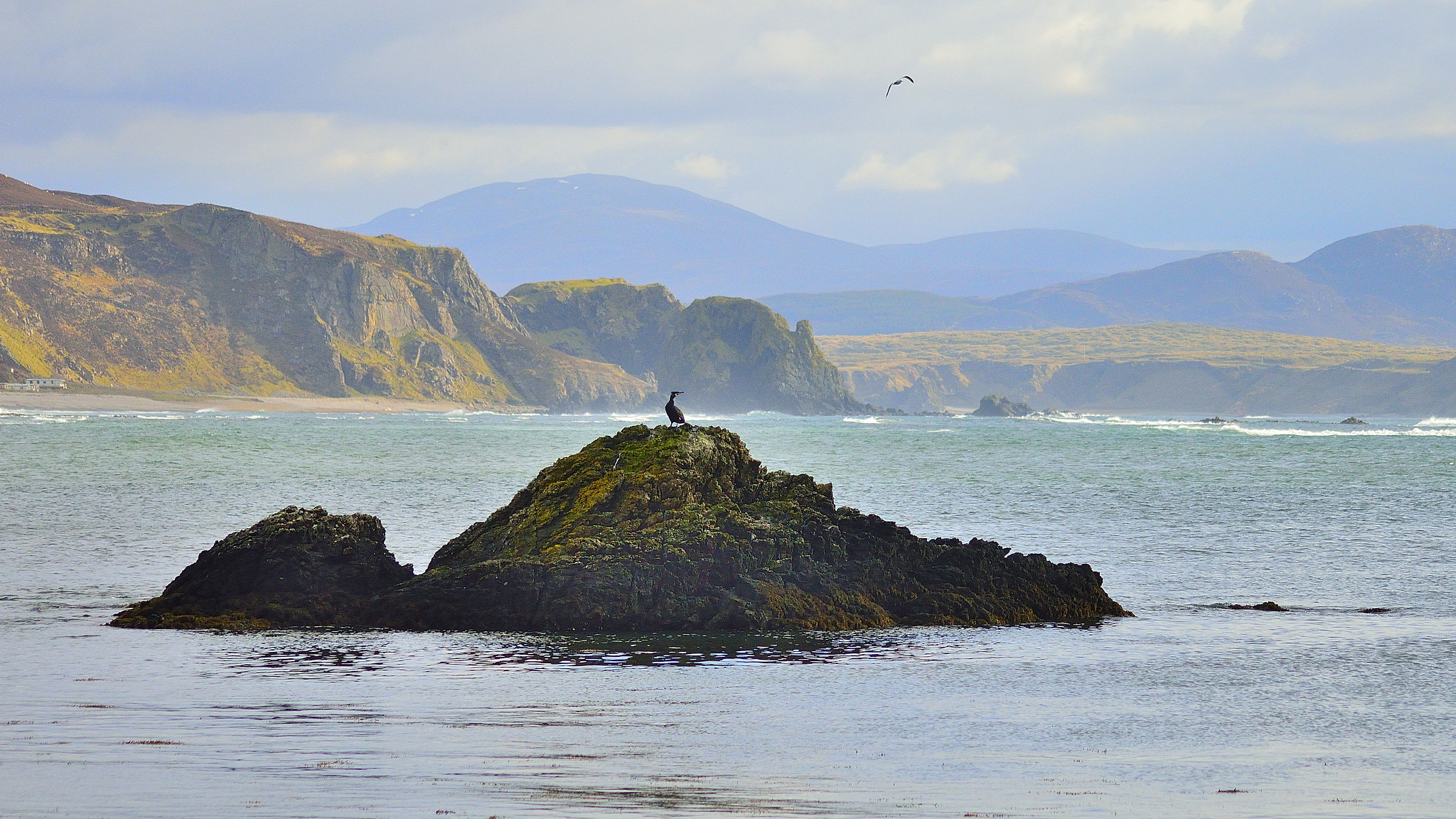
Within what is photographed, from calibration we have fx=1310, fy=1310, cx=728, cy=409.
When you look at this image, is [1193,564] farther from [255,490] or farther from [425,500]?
[255,490]

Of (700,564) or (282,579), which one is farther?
(282,579)

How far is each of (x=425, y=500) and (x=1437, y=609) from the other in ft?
92.6

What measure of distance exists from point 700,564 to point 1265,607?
9.21 metres

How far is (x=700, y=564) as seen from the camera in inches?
754

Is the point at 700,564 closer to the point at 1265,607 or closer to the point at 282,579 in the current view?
the point at 282,579

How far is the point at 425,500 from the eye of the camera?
4009 centimetres

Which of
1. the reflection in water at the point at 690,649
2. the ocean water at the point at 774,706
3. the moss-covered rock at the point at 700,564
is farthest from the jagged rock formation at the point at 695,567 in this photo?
the ocean water at the point at 774,706

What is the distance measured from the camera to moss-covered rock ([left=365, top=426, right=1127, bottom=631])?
61.6ft

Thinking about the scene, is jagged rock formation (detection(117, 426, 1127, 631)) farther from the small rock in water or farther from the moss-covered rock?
the small rock in water

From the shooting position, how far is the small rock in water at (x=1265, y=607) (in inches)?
816

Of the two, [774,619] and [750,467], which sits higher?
[750,467]

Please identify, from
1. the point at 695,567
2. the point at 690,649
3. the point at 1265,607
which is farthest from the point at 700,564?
Result: the point at 1265,607

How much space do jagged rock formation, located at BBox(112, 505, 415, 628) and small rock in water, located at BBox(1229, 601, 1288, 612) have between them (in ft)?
44.1

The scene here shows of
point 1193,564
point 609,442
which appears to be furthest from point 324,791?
point 1193,564
